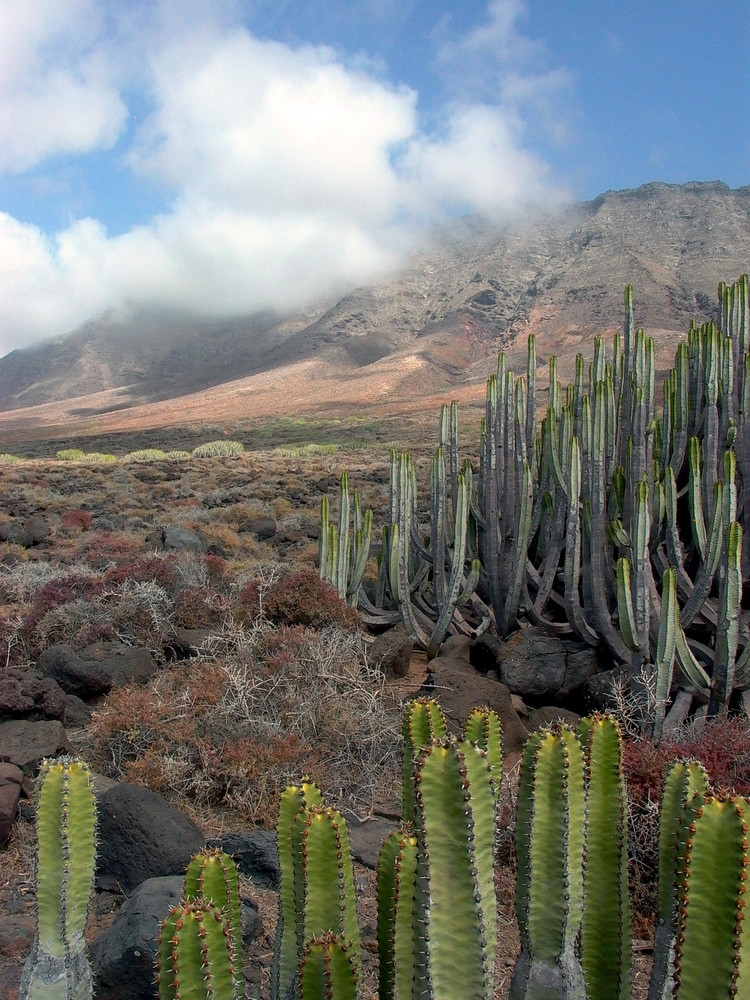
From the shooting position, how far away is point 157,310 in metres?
159

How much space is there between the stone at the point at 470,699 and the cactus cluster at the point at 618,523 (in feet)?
3.09

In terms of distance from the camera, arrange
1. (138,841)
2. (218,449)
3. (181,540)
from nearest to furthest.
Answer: (138,841) < (181,540) < (218,449)

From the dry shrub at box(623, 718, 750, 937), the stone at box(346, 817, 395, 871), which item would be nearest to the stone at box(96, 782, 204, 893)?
the stone at box(346, 817, 395, 871)

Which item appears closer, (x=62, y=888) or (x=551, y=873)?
(x=551, y=873)

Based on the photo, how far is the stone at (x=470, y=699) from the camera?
5750 millimetres

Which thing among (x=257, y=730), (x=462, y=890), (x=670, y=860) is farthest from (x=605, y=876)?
(x=257, y=730)

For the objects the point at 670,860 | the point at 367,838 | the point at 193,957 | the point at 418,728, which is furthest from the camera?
the point at 367,838

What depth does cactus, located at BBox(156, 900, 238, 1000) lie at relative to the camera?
82.5 inches

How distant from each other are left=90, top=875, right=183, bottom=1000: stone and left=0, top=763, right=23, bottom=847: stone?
1537 mm

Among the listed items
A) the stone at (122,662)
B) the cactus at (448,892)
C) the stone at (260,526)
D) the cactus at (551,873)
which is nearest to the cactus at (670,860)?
the cactus at (551,873)

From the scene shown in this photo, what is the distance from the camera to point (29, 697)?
6102 mm

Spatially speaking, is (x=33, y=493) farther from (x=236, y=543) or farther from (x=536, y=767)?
(x=536, y=767)

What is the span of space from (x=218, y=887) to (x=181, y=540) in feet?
35.7

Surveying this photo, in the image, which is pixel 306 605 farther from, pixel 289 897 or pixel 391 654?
pixel 289 897
